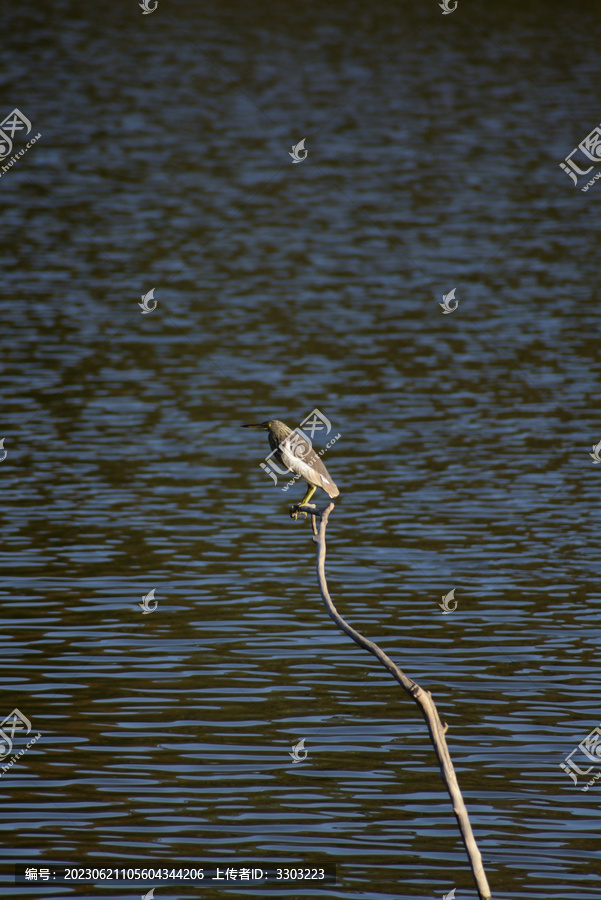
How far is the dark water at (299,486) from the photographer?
9812mm

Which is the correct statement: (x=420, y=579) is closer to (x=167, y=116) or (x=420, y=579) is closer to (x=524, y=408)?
(x=524, y=408)

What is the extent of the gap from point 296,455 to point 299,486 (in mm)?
10440

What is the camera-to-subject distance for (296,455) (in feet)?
30.9

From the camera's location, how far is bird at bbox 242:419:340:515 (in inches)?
370

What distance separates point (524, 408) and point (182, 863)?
12104 millimetres

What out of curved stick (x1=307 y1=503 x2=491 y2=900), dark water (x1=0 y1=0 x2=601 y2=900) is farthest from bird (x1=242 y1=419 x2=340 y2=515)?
dark water (x1=0 y1=0 x2=601 y2=900)

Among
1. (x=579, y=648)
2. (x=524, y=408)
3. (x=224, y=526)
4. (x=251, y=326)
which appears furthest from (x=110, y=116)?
(x=579, y=648)

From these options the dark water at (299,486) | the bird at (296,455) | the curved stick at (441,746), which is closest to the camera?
the curved stick at (441,746)

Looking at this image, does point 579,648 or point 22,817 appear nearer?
point 22,817

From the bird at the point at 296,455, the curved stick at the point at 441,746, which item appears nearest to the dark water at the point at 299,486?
the curved stick at the point at 441,746

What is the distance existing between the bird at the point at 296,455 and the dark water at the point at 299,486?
7.20ft

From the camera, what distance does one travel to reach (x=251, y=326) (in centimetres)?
2405

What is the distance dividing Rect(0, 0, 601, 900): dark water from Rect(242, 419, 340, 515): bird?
2193 mm

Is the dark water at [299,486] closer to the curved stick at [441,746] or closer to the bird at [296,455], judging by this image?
the curved stick at [441,746]
